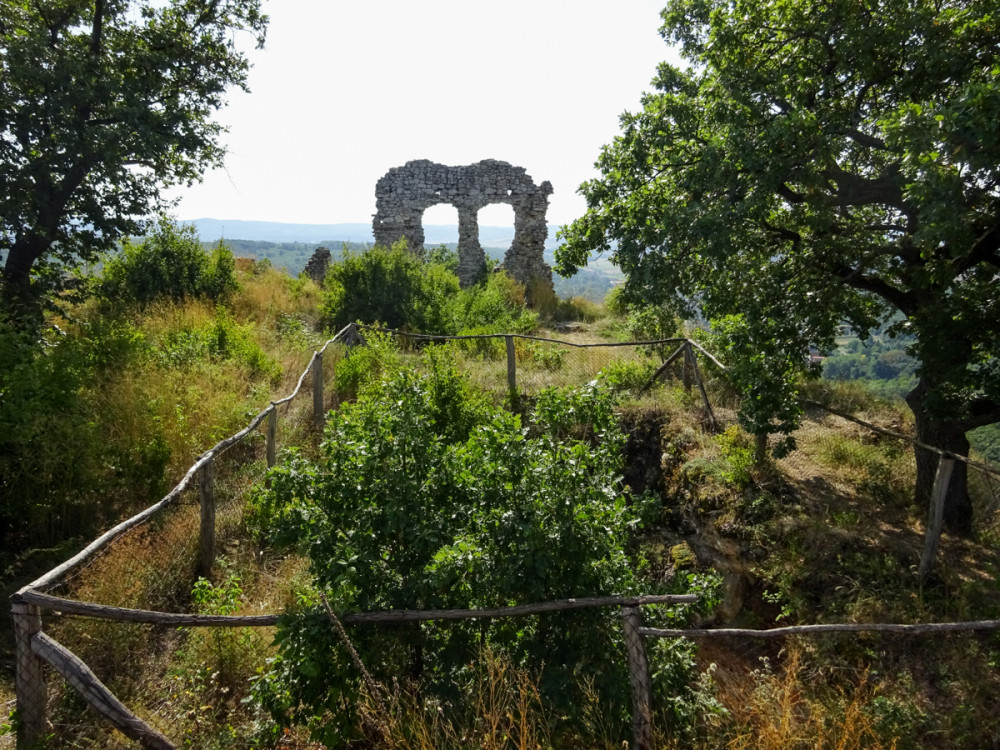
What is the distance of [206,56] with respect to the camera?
10.3 meters

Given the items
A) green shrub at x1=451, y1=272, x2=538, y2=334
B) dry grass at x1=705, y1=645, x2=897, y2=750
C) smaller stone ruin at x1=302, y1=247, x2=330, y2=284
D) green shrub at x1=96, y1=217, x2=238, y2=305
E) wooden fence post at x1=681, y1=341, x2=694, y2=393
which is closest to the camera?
dry grass at x1=705, y1=645, x2=897, y2=750

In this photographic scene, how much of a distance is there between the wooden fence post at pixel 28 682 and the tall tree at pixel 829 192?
5313 millimetres

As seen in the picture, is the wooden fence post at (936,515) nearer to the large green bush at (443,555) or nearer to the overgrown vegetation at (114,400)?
the large green bush at (443,555)

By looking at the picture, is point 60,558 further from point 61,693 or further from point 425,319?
point 425,319

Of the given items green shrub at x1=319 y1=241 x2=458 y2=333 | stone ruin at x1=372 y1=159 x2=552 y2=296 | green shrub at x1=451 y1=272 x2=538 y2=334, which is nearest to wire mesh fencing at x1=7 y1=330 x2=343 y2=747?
green shrub at x1=451 y1=272 x2=538 y2=334

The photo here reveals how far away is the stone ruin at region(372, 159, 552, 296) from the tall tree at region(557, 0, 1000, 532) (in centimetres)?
1416

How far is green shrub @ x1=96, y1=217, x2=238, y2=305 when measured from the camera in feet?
41.4

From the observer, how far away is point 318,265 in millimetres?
20656

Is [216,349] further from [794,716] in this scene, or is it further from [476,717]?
[794,716]

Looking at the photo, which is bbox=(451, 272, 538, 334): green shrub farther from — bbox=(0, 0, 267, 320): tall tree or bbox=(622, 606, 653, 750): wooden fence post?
bbox=(622, 606, 653, 750): wooden fence post

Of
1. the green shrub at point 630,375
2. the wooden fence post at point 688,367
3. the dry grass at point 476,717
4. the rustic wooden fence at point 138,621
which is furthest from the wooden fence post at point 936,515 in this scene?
the green shrub at point 630,375

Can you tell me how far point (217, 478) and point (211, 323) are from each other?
4.51m

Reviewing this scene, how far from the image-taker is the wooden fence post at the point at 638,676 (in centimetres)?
346

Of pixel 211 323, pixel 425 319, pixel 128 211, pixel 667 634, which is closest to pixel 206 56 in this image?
pixel 128 211
